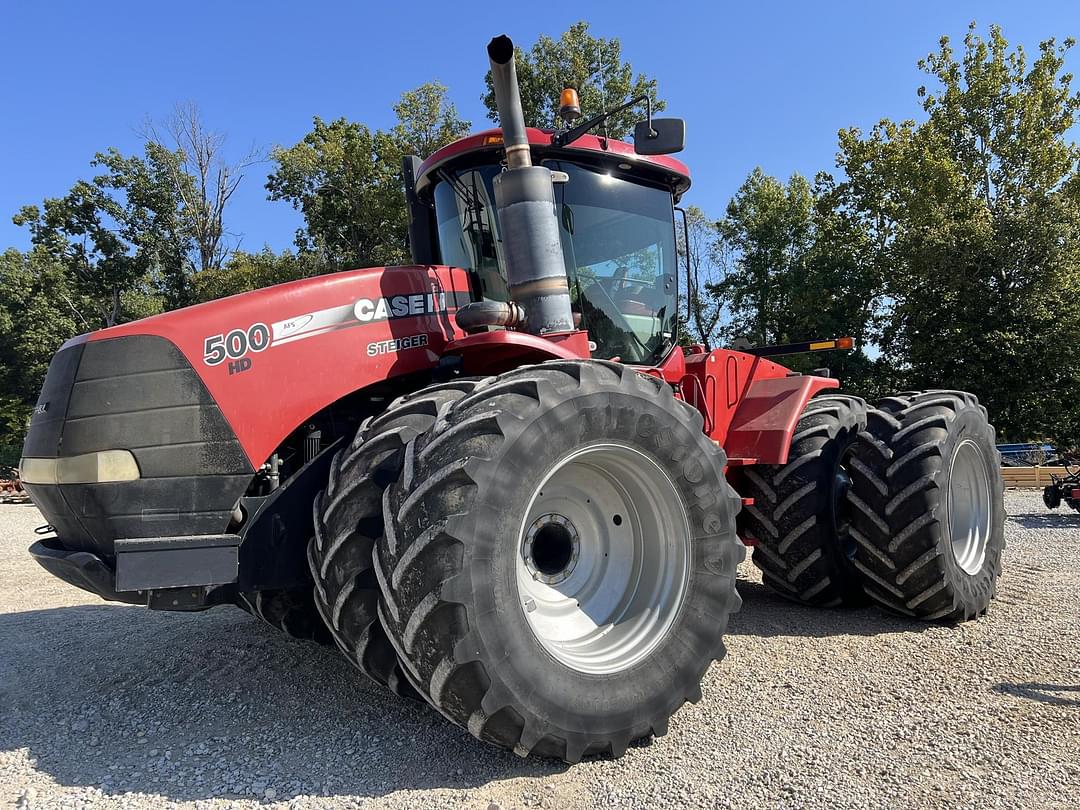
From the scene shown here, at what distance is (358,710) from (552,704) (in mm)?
1130

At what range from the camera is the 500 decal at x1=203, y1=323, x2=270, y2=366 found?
2.81m

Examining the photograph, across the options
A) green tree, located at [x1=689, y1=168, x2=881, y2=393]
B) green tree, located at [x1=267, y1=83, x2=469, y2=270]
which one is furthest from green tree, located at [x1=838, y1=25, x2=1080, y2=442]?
green tree, located at [x1=267, y1=83, x2=469, y2=270]

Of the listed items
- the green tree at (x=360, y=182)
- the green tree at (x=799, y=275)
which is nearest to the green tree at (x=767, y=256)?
the green tree at (x=799, y=275)

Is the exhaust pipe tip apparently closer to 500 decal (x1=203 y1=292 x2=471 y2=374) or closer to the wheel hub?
500 decal (x1=203 y1=292 x2=471 y2=374)

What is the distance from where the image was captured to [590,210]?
411 cm

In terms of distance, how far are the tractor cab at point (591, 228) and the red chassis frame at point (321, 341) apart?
349 mm

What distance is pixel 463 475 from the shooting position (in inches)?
94.6

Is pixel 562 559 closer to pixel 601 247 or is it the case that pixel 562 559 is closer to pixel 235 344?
pixel 235 344

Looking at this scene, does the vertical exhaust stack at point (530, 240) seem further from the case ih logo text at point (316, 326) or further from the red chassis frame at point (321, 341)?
the case ih logo text at point (316, 326)

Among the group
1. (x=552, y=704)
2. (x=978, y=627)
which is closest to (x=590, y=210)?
(x=552, y=704)

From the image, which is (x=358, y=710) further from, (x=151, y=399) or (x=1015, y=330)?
(x=1015, y=330)

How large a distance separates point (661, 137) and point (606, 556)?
6.57 feet

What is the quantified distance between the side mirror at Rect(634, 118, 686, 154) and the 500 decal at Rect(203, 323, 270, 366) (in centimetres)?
193

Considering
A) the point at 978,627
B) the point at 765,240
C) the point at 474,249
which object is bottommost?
the point at 978,627
